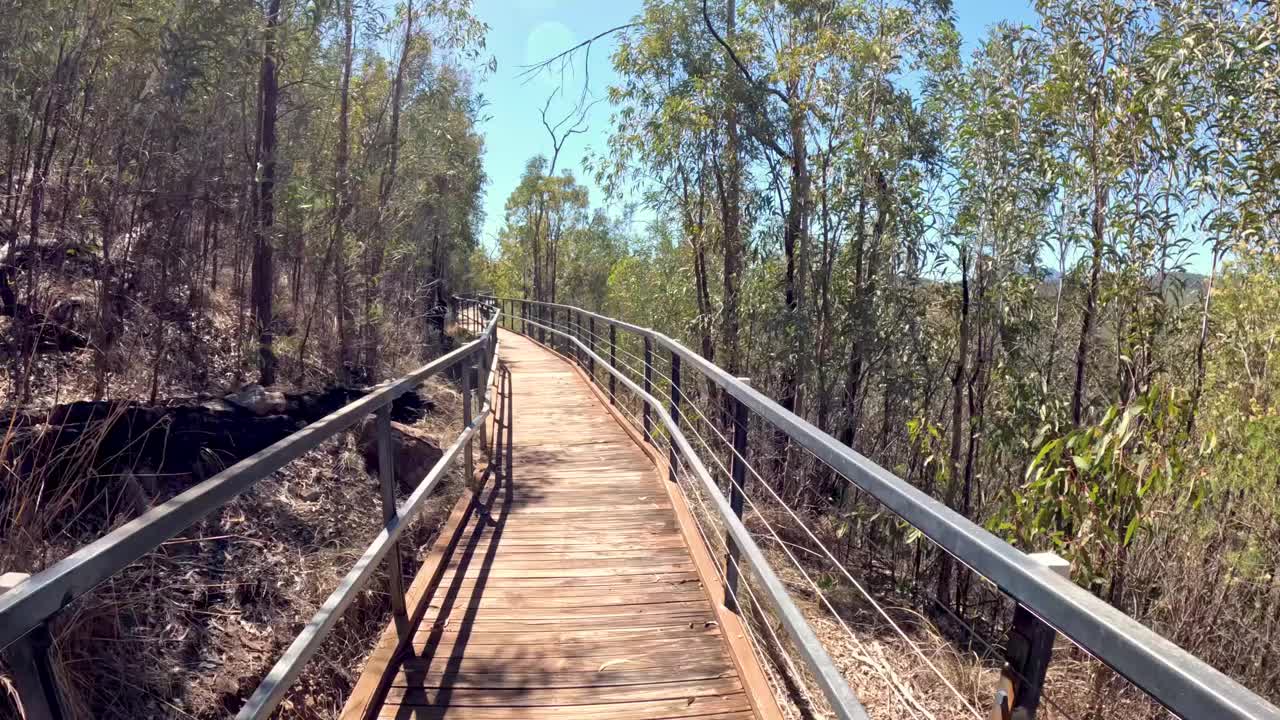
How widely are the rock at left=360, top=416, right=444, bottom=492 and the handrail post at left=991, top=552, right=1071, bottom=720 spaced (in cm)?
654

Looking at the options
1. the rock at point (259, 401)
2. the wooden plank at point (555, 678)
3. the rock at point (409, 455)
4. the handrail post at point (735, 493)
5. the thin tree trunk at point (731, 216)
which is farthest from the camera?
the thin tree trunk at point (731, 216)

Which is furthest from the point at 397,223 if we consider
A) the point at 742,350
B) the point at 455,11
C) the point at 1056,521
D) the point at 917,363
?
the point at 1056,521

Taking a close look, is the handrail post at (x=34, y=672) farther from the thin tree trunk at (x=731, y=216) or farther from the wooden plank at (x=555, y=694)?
the thin tree trunk at (x=731, y=216)

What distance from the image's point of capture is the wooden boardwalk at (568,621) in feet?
8.89

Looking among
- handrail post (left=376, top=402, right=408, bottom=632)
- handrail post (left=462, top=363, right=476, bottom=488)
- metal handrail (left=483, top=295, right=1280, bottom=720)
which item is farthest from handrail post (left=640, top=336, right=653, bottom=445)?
metal handrail (left=483, top=295, right=1280, bottom=720)

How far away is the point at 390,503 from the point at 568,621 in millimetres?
976

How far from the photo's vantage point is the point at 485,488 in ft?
17.7

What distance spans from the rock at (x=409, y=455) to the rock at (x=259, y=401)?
3.06ft

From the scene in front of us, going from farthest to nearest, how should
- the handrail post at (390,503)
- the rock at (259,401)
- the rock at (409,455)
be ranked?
the rock at (409,455), the rock at (259,401), the handrail post at (390,503)

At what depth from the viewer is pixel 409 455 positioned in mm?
7434

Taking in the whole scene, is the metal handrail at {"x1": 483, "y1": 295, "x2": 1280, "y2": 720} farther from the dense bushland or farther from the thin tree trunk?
the thin tree trunk

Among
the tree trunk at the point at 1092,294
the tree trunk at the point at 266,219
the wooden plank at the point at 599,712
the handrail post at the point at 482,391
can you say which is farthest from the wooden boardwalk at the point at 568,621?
the tree trunk at the point at 266,219

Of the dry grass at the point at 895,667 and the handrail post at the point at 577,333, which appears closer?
the dry grass at the point at 895,667

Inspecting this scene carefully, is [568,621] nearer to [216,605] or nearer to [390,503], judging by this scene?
[390,503]
